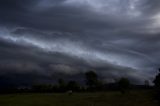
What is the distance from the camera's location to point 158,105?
72.1m

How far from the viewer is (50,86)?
166 m

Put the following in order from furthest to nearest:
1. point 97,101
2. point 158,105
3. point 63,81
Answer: point 63,81
point 97,101
point 158,105

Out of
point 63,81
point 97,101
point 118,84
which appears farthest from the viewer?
point 63,81

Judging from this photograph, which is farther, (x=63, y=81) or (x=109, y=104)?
(x=63, y=81)

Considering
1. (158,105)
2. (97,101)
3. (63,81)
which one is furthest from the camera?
(63,81)

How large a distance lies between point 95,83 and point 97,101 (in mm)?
91073

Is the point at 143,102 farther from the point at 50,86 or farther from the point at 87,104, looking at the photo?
the point at 50,86

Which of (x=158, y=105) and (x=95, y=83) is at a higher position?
(x=95, y=83)

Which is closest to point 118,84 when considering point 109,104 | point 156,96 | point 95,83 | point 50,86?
point 95,83

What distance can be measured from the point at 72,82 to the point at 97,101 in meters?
89.7

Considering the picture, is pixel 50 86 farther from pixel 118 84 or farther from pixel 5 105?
pixel 5 105

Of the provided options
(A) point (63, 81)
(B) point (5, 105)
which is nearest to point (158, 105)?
(B) point (5, 105)

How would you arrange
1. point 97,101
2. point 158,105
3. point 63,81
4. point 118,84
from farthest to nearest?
point 63,81 < point 118,84 < point 97,101 < point 158,105

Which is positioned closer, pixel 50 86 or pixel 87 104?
pixel 87 104
